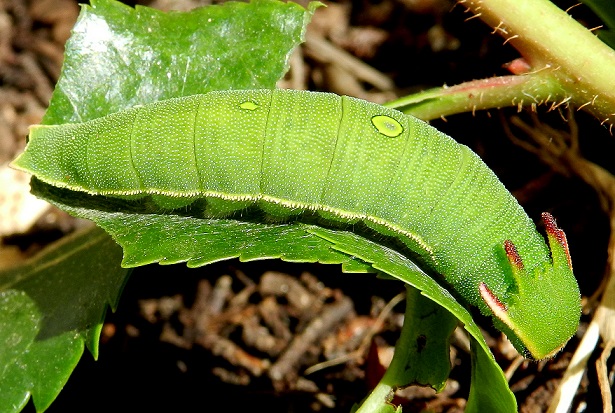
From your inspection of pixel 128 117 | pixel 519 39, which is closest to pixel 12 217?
pixel 128 117

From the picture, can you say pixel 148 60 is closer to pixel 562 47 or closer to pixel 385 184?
pixel 385 184

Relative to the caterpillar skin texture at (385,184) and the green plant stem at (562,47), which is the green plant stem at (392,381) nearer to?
the caterpillar skin texture at (385,184)

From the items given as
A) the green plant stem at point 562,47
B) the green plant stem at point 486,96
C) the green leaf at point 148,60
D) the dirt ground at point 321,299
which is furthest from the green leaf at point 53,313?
the green plant stem at point 562,47

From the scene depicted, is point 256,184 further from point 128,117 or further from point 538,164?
point 538,164

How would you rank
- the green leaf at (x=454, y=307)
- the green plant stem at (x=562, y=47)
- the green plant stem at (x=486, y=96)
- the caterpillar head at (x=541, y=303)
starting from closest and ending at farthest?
the green leaf at (x=454, y=307), the caterpillar head at (x=541, y=303), the green plant stem at (x=562, y=47), the green plant stem at (x=486, y=96)

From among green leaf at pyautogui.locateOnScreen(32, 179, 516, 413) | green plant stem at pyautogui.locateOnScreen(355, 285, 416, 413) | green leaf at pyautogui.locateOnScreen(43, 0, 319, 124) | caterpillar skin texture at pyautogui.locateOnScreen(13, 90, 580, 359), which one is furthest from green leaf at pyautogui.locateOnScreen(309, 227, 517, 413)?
green leaf at pyautogui.locateOnScreen(43, 0, 319, 124)
